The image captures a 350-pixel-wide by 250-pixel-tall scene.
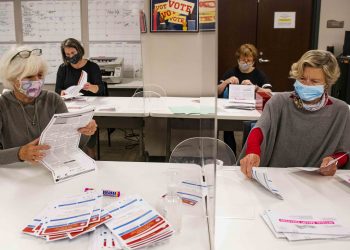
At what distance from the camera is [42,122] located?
196cm

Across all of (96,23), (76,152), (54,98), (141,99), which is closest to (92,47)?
(96,23)

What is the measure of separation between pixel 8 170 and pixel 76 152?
31 centimetres

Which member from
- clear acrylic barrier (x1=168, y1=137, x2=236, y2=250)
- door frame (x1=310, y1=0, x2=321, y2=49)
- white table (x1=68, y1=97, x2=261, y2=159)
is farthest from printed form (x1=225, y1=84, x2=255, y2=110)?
door frame (x1=310, y1=0, x2=321, y2=49)

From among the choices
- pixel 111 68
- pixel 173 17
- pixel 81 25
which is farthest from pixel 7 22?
pixel 173 17

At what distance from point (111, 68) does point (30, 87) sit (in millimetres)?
2927

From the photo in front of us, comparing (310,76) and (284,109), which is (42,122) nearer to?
(284,109)

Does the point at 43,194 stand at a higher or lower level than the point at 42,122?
lower

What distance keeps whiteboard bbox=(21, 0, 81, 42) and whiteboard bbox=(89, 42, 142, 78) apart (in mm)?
288

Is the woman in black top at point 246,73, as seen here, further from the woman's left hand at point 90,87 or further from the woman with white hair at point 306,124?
the woman with white hair at point 306,124

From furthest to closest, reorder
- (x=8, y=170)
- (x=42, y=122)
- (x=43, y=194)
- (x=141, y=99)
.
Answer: (x=141, y=99) < (x=42, y=122) < (x=8, y=170) < (x=43, y=194)

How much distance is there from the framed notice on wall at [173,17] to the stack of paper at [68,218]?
9.00ft

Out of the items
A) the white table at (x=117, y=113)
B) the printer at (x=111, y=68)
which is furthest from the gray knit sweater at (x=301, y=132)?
the printer at (x=111, y=68)

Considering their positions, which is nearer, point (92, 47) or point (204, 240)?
point (204, 240)

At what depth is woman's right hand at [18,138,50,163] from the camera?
162 centimetres
